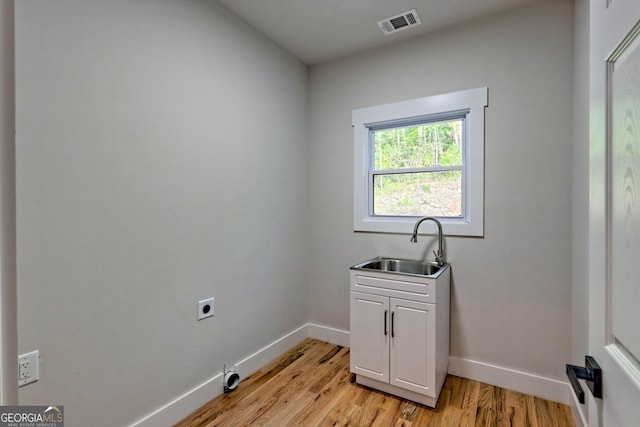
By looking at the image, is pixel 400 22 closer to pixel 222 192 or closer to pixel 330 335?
pixel 222 192

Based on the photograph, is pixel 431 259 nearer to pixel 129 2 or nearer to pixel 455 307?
pixel 455 307

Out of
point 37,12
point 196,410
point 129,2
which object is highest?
point 129,2

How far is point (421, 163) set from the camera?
8.52 feet

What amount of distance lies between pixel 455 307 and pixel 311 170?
1.79 m

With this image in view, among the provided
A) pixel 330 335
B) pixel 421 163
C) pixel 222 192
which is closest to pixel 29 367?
pixel 222 192

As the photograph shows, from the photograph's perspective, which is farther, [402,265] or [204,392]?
[402,265]

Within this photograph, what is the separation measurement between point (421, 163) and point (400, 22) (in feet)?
3.62

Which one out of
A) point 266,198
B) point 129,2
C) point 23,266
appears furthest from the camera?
point 266,198

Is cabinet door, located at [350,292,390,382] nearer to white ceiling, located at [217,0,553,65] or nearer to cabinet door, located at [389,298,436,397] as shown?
cabinet door, located at [389,298,436,397]

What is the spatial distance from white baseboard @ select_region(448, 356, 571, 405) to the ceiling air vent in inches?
103

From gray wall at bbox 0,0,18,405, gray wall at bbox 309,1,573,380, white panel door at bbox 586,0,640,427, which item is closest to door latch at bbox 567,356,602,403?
white panel door at bbox 586,0,640,427

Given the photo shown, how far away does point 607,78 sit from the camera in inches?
26.2

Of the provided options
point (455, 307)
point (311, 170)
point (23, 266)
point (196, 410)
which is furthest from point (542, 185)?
point (23, 266)

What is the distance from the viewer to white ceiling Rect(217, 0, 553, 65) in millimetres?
2096
